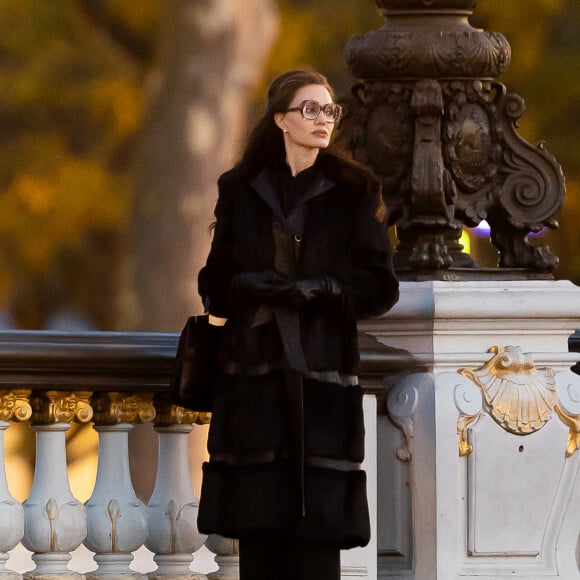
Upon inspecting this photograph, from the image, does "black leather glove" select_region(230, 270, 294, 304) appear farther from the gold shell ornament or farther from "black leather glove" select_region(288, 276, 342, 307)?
the gold shell ornament

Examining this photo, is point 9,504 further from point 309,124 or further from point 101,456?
point 309,124

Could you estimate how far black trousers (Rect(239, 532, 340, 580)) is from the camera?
19.8ft

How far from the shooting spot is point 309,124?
6.11 meters

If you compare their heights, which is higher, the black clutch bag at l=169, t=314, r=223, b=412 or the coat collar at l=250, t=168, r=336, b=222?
the coat collar at l=250, t=168, r=336, b=222

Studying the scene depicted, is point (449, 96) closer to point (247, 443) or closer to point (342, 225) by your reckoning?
point (342, 225)

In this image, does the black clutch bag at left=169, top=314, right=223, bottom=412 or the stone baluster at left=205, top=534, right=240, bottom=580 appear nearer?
the black clutch bag at left=169, top=314, right=223, bottom=412

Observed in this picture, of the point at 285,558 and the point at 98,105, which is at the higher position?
the point at 98,105

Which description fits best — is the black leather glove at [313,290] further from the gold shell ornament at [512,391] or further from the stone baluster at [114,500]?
the gold shell ornament at [512,391]

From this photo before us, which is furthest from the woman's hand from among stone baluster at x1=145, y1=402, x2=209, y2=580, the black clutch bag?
stone baluster at x1=145, y1=402, x2=209, y2=580

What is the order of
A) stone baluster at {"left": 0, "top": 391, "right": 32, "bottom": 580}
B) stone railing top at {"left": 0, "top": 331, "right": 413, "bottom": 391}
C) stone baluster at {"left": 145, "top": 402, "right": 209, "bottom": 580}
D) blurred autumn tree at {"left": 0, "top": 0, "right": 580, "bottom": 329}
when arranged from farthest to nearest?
blurred autumn tree at {"left": 0, "top": 0, "right": 580, "bottom": 329}
stone baluster at {"left": 145, "top": 402, "right": 209, "bottom": 580}
stone railing top at {"left": 0, "top": 331, "right": 413, "bottom": 391}
stone baluster at {"left": 0, "top": 391, "right": 32, "bottom": 580}

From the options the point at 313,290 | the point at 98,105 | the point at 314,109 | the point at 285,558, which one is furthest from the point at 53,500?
the point at 98,105

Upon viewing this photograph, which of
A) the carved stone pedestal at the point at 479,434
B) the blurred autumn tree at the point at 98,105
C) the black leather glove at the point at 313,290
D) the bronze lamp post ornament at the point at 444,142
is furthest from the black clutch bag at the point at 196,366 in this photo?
the blurred autumn tree at the point at 98,105

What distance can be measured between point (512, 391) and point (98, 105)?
12.8 m

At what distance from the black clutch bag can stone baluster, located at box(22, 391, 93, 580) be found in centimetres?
41
